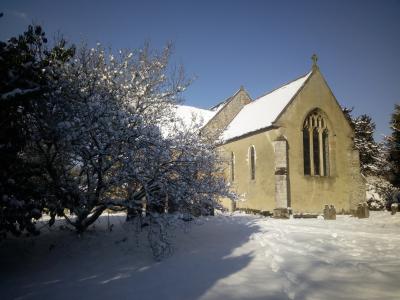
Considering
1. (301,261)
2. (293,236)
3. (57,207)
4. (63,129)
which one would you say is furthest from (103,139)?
(293,236)

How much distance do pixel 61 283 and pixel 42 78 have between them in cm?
518

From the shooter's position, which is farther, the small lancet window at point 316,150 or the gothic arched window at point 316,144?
the small lancet window at point 316,150

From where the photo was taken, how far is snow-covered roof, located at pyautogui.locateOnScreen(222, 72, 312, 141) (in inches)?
953

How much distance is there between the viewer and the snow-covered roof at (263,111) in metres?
24.2

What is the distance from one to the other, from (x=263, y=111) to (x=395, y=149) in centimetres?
1244

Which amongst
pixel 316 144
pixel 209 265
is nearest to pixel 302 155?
pixel 316 144

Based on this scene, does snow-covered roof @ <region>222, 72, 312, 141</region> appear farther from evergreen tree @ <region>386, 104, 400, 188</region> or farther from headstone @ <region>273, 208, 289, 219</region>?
evergreen tree @ <region>386, 104, 400, 188</region>

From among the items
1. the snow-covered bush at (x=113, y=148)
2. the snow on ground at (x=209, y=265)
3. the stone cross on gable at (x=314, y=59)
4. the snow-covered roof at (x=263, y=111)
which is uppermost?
the stone cross on gable at (x=314, y=59)

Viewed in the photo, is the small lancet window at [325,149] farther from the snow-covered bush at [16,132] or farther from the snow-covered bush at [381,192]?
the snow-covered bush at [16,132]

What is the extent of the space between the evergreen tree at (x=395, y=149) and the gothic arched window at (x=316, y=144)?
8568mm

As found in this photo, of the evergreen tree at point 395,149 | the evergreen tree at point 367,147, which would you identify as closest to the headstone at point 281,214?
the evergreen tree at point 395,149

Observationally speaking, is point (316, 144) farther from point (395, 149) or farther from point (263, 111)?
point (395, 149)

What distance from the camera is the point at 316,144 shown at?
23.9 metres

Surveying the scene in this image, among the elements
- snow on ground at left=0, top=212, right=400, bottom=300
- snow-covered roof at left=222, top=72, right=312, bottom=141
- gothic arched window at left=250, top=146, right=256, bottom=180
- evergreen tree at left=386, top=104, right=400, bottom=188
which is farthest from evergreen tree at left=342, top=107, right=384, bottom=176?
snow on ground at left=0, top=212, right=400, bottom=300
